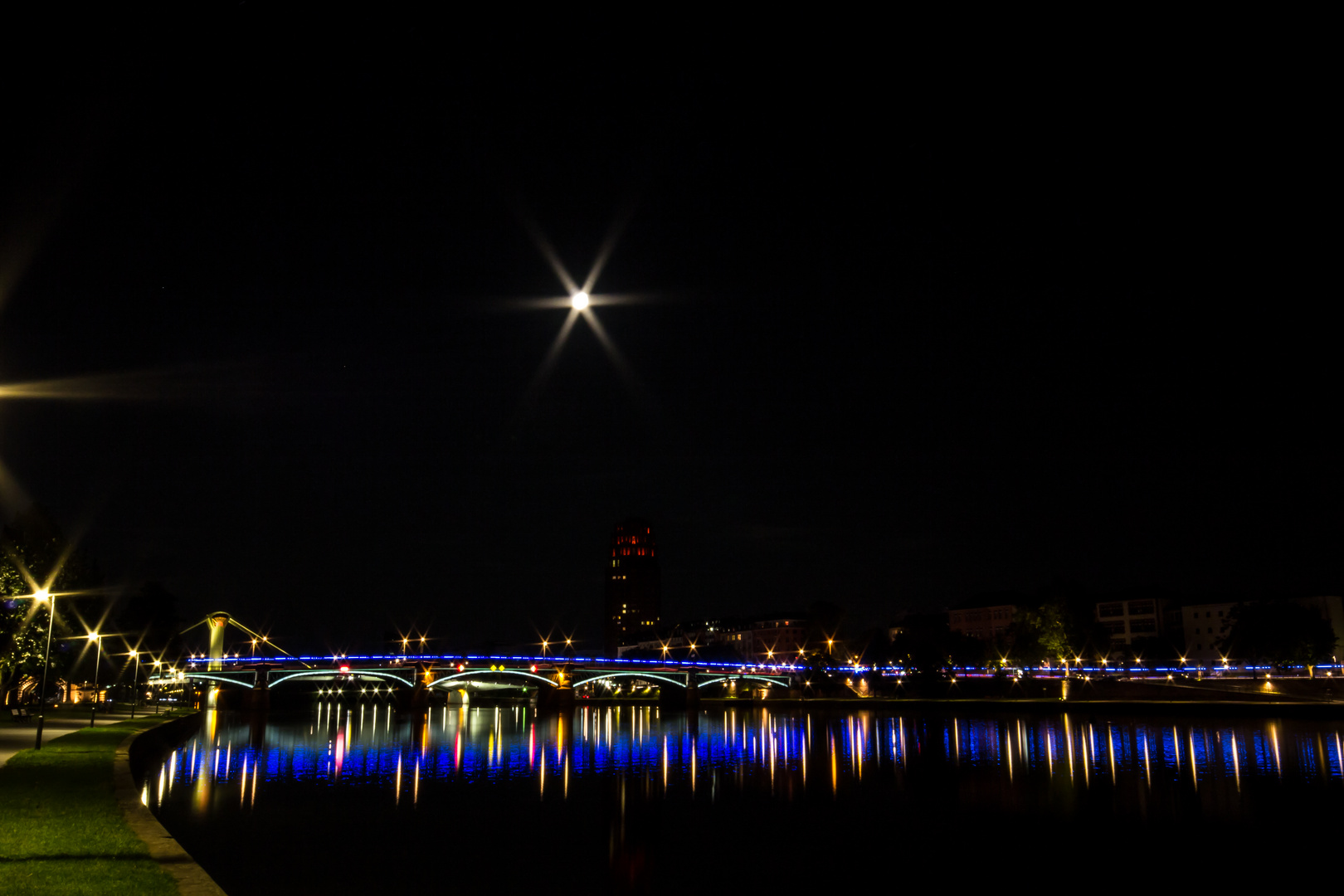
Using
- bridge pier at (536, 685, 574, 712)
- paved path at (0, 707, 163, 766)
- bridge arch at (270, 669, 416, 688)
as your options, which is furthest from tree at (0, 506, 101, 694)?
bridge pier at (536, 685, 574, 712)

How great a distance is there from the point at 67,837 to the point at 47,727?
36.2 meters

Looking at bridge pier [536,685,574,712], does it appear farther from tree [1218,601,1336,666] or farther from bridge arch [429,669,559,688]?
tree [1218,601,1336,666]

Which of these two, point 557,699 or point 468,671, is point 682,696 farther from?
point 468,671

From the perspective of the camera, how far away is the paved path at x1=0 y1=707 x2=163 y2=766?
32491 mm

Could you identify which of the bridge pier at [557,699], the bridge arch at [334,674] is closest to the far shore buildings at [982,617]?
the bridge pier at [557,699]

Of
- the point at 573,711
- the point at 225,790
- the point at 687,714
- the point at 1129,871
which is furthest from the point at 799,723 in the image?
the point at 1129,871

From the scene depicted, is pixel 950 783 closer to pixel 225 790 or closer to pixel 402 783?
pixel 402 783

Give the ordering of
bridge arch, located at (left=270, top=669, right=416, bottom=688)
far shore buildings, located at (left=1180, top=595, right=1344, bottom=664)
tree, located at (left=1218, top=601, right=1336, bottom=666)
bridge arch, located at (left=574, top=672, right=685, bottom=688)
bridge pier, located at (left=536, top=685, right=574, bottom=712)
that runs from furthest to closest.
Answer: far shore buildings, located at (left=1180, top=595, right=1344, bottom=664) → bridge pier, located at (left=536, top=685, right=574, bottom=712) → bridge arch, located at (left=574, top=672, right=685, bottom=688) → bridge arch, located at (left=270, top=669, right=416, bottom=688) → tree, located at (left=1218, top=601, right=1336, bottom=666)

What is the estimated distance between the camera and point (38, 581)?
176ft

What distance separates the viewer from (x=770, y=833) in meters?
25.3

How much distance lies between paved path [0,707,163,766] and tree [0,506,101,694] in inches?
89.4

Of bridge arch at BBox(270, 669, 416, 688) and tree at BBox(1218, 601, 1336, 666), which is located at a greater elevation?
tree at BBox(1218, 601, 1336, 666)

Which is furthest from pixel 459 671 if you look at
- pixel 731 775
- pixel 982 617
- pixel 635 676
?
pixel 982 617

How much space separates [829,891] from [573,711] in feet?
299
